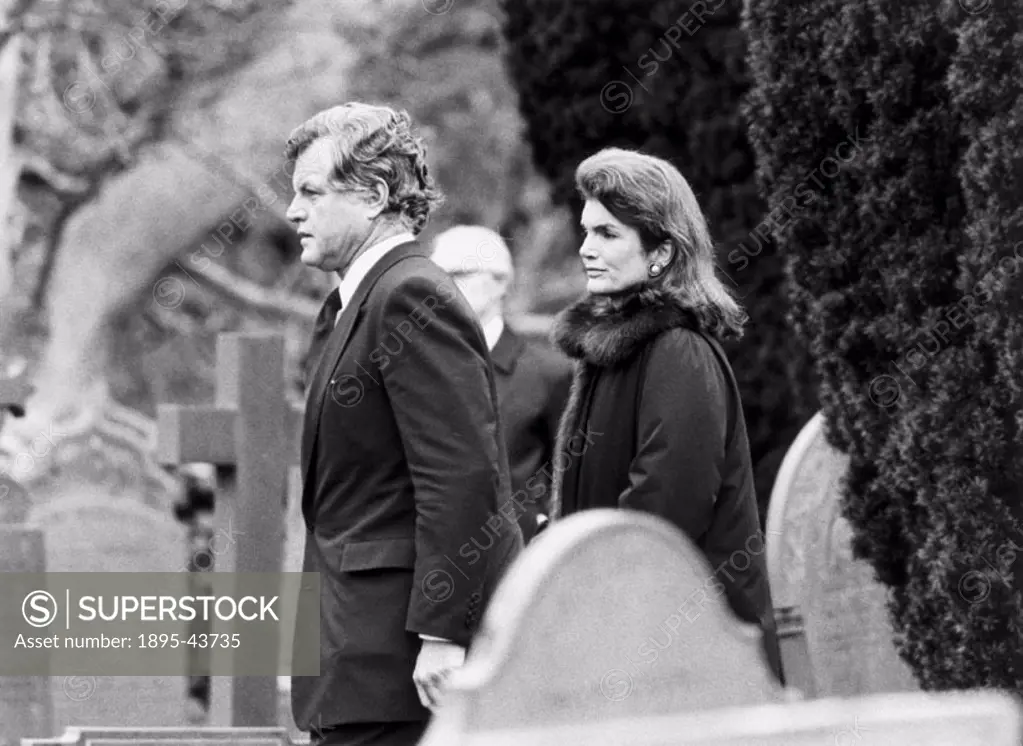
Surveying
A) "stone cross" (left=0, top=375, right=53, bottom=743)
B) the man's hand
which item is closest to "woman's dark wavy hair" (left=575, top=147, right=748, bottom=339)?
the man's hand

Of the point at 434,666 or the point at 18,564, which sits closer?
the point at 434,666

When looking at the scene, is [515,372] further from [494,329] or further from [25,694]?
[25,694]

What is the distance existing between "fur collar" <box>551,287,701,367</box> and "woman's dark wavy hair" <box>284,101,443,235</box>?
0.47 metres

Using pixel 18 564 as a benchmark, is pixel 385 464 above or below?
above

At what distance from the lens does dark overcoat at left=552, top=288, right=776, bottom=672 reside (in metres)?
3.74

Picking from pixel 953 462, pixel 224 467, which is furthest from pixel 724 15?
pixel 953 462

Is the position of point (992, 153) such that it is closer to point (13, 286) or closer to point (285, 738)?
point (285, 738)

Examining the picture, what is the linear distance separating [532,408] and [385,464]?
6.53ft

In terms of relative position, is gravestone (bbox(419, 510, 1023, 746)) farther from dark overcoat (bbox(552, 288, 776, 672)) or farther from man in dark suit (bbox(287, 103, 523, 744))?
dark overcoat (bbox(552, 288, 776, 672))

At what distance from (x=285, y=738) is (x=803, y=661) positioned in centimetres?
152

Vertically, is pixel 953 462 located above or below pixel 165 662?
above

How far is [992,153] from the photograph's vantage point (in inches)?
161

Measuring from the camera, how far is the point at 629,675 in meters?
2.40

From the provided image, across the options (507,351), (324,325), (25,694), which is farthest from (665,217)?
(25,694)
